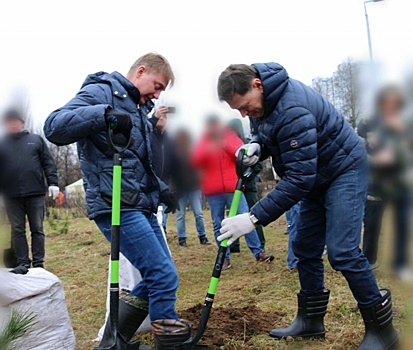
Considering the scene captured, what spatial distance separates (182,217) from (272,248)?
1511 mm

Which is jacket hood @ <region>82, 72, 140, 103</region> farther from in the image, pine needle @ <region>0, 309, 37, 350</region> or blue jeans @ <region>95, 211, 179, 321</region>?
pine needle @ <region>0, 309, 37, 350</region>

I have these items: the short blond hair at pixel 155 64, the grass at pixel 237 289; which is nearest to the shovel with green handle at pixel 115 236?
the short blond hair at pixel 155 64

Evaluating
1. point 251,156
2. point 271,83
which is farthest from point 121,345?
point 271,83

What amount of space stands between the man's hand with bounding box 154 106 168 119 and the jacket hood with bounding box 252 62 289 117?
2.31m

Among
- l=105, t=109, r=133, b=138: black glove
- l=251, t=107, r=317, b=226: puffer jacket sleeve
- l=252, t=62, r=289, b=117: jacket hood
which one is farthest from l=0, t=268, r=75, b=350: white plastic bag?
l=252, t=62, r=289, b=117: jacket hood

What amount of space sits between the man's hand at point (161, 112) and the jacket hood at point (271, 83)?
231 cm

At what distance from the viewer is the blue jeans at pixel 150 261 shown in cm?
245

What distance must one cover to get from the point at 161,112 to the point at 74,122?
256 centimetres

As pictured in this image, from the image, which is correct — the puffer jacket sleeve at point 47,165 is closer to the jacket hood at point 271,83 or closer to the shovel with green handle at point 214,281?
the shovel with green handle at point 214,281

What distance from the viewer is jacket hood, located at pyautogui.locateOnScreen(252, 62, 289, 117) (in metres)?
2.47

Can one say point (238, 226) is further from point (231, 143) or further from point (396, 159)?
point (231, 143)

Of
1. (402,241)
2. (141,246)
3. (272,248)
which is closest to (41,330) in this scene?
(141,246)

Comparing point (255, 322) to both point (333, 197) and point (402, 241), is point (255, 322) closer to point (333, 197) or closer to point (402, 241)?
point (333, 197)

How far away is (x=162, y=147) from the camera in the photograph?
4.09m
